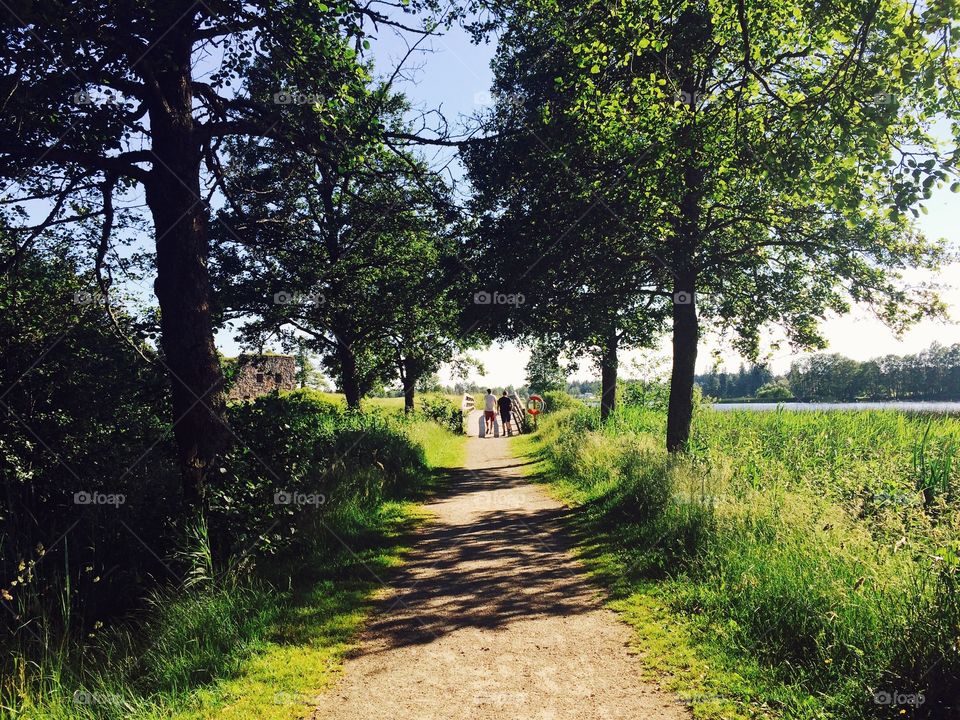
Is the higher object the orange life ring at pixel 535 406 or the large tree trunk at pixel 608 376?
the large tree trunk at pixel 608 376

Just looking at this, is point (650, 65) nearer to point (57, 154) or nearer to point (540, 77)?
point (540, 77)

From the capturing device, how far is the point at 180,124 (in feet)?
22.3

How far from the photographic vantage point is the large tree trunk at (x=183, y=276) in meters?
6.69

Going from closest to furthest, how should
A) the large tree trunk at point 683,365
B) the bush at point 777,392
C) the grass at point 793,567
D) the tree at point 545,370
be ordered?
the grass at point 793,567, the large tree trunk at point 683,365, the bush at point 777,392, the tree at point 545,370

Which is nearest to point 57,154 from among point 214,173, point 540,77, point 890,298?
point 214,173

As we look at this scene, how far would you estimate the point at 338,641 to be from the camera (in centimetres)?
540

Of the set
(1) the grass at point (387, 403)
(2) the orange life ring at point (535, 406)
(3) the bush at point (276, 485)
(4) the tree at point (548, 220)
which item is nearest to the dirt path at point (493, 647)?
(3) the bush at point (276, 485)

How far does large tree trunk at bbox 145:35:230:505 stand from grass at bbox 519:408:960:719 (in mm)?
5197

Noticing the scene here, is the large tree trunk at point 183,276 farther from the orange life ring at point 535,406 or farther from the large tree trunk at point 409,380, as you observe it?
the orange life ring at point 535,406

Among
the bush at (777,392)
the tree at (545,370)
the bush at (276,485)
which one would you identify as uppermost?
the tree at (545,370)

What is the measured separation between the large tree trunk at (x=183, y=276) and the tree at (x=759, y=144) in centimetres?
566

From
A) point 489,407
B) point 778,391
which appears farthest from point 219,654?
point 489,407

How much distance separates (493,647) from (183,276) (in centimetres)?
529

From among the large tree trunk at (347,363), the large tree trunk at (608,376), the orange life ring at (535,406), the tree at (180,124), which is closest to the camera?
the tree at (180,124)
